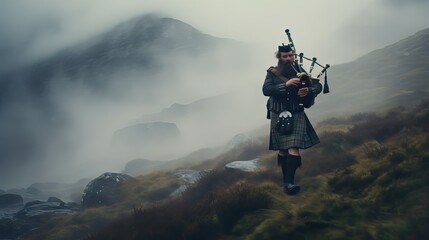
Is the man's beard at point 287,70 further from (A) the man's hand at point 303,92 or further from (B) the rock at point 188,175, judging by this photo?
(B) the rock at point 188,175

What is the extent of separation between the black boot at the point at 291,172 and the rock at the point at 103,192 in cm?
1342

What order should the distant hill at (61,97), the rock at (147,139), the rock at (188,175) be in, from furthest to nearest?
1. the distant hill at (61,97)
2. the rock at (147,139)
3. the rock at (188,175)

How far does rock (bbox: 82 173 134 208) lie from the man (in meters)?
13.6

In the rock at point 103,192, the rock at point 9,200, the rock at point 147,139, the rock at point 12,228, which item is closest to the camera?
the rock at point 12,228

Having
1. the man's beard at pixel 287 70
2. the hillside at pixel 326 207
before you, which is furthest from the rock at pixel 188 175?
the man's beard at pixel 287 70

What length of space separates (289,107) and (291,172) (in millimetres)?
1440

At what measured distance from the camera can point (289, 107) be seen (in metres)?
8.33

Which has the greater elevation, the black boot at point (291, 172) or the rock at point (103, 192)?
the black boot at point (291, 172)

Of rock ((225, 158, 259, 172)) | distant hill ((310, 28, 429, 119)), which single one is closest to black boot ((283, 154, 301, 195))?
rock ((225, 158, 259, 172))

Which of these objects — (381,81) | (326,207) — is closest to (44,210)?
(326,207)

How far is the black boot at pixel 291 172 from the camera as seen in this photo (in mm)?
8242

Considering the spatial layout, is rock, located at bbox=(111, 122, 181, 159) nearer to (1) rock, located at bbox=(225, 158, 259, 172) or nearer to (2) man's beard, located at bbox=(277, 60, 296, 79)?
(1) rock, located at bbox=(225, 158, 259, 172)

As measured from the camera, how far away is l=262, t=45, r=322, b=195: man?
8195 mm

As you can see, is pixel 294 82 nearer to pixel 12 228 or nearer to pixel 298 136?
pixel 298 136
